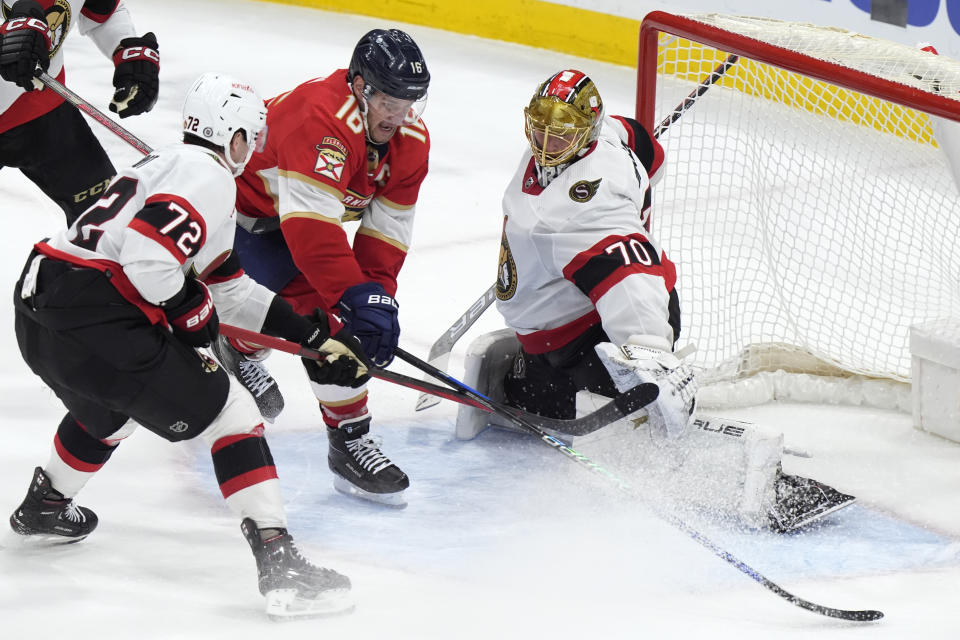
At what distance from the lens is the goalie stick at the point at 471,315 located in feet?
11.3

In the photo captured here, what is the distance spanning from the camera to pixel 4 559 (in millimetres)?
2492

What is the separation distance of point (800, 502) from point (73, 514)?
151cm

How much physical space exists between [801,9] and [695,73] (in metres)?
1.91

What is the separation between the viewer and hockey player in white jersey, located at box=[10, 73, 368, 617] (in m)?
2.24

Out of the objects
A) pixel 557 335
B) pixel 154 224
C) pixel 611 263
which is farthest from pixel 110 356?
pixel 557 335

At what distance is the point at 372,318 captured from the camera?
2.82m

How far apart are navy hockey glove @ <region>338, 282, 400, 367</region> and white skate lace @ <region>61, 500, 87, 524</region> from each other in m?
0.67

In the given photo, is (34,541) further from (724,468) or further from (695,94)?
(695,94)

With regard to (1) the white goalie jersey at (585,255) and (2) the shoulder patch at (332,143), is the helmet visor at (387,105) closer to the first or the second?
(2) the shoulder patch at (332,143)

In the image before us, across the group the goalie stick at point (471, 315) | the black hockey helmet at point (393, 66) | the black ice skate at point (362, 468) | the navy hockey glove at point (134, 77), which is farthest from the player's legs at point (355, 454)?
the navy hockey glove at point (134, 77)

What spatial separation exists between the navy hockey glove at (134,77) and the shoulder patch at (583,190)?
4.30 ft

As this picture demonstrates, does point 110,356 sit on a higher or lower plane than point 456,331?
higher

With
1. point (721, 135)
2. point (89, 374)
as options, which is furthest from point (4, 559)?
point (721, 135)

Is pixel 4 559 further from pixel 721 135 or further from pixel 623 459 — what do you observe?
pixel 721 135
